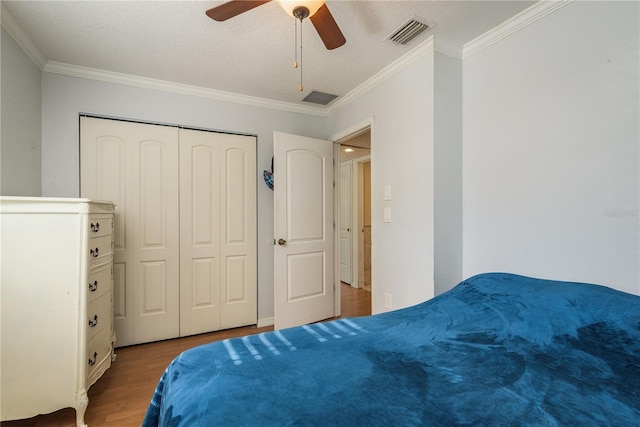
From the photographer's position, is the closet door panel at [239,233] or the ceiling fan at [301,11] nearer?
the ceiling fan at [301,11]

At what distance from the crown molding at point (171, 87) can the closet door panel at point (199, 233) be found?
1.26 ft

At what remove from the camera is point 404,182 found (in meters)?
2.35

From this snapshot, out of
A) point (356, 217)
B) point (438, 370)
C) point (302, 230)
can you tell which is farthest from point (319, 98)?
point (438, 370)

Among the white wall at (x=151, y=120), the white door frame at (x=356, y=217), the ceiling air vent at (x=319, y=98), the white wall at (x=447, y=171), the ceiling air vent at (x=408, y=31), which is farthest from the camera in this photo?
the white door frame at (x=356, y=217)

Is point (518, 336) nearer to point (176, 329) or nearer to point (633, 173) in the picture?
point (633, 173)

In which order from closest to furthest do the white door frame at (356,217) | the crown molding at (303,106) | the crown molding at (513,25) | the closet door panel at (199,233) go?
1. the crown molding at (513,25)
2. the crown molding at (303,106)
3. the closet door panel at (199,233)
4. the white door frame at (356,217)

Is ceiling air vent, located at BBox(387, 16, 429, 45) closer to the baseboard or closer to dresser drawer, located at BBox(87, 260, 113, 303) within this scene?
dresser drawer, located at BBox(87, 260, 113, 303)

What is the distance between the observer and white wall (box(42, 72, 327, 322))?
2.39 metres

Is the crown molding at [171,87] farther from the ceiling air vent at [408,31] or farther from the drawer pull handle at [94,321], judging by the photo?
the drawer pull handle at [94,321]

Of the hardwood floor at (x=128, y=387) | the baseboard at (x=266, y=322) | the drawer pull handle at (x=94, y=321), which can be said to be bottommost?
the hardwood floor at (x=128, y=387)

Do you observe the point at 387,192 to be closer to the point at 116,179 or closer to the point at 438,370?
the point at 438,370

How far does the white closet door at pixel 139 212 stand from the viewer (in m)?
2.56

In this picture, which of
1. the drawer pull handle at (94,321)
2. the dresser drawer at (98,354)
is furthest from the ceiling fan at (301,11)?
the dresser drawer at (98,354)

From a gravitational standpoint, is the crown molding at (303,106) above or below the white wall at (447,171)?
above
